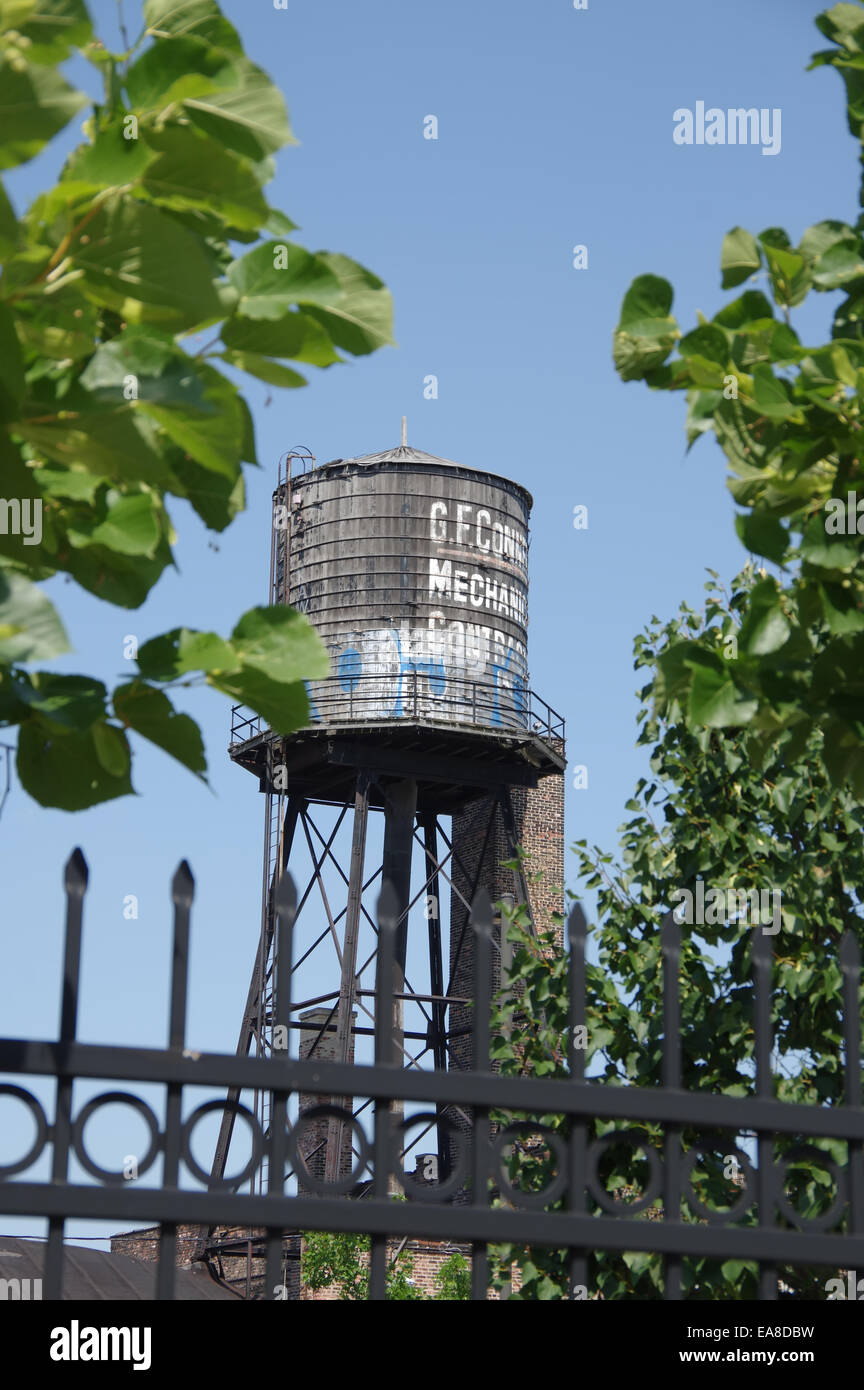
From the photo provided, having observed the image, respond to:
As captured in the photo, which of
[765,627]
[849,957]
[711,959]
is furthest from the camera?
[711,959]

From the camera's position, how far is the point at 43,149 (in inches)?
91.4

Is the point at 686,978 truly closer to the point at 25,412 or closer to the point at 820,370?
the point at 820,370

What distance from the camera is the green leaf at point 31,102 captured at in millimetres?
2240

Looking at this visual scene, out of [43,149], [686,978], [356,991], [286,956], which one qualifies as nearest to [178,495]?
[43,149]

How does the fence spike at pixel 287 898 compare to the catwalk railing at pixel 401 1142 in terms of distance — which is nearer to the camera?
the catwalk railing at pixel 401 1142

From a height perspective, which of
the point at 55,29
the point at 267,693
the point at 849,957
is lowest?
the point at 849,957

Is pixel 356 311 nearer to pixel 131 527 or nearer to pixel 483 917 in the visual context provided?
pixel 131 527

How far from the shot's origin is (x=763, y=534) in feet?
10.9

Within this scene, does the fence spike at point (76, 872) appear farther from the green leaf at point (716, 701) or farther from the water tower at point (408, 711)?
the water tower at point (408, 711)

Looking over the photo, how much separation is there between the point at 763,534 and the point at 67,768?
4.94 feet

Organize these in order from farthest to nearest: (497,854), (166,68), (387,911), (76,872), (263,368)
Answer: (497,854) < (387,911) < (76,872) < (263,368) < (166,68)

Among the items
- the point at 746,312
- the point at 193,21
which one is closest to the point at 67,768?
the point at 193,21

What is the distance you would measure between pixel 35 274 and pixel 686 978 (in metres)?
6.05

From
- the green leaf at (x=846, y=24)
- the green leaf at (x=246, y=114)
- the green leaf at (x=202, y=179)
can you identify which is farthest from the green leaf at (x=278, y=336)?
the green leaf at (x=846, y=24)
